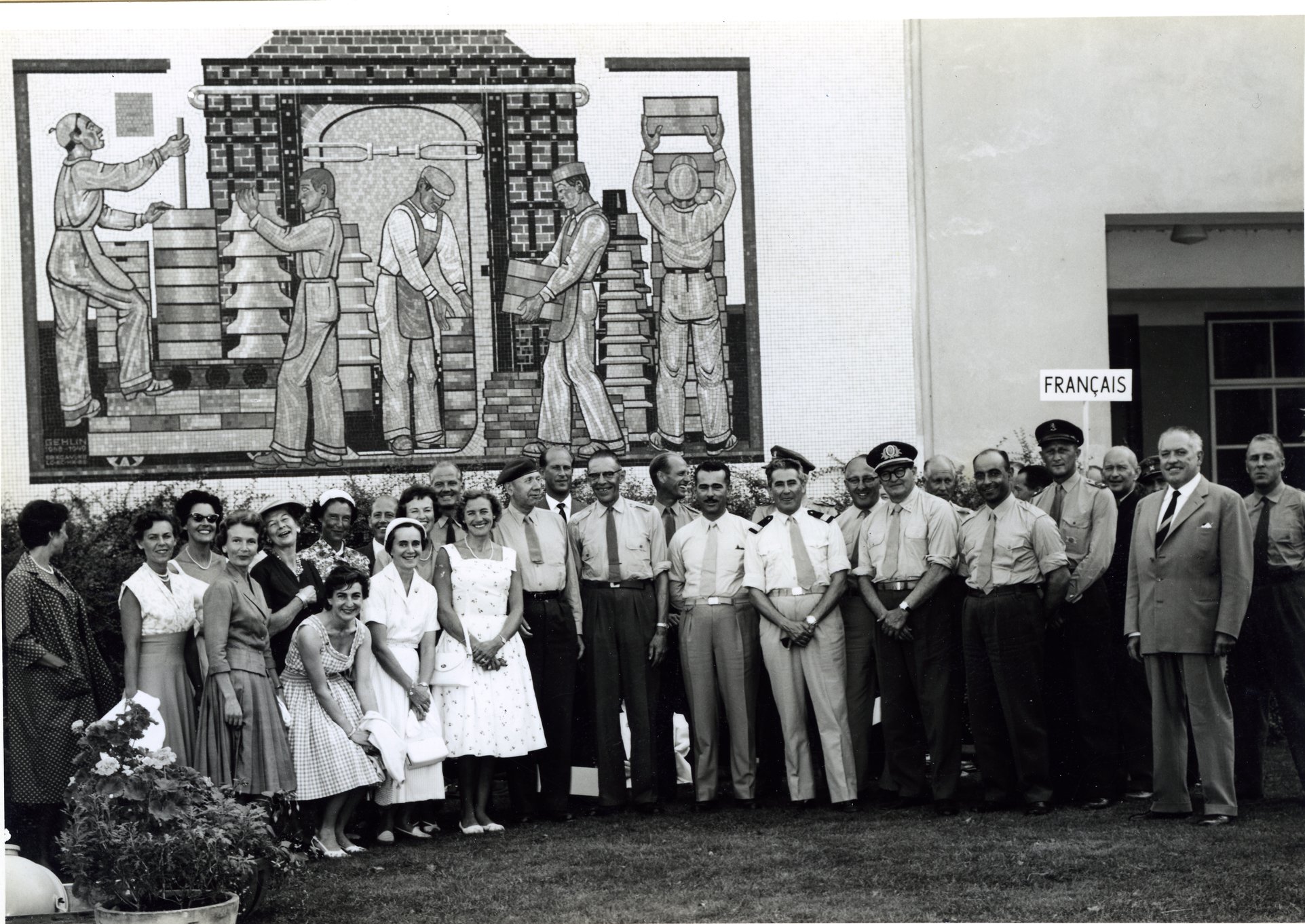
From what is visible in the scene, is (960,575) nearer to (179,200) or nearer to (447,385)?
(447,385)

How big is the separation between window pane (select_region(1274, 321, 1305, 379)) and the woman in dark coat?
35.0 feet

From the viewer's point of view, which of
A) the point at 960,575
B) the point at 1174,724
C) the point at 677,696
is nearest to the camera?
the point at 1174,724

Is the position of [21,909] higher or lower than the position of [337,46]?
lower

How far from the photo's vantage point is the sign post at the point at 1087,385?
10.4m

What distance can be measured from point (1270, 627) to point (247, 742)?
5493 millimetres

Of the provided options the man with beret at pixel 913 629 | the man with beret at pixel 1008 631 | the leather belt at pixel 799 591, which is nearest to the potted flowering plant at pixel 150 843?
the leather belt at pixel 799 591

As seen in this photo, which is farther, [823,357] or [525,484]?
[823,357]

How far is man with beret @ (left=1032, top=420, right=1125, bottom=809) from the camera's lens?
841 cm

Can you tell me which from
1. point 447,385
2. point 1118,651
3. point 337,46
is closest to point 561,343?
point 447,385

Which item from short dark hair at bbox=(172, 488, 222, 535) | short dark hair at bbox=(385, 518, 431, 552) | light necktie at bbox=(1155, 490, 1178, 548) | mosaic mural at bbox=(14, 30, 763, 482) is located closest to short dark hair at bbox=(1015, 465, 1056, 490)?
light necktie at bbox=(1155, 490, 1178, 548)

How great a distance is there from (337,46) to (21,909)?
7.14m

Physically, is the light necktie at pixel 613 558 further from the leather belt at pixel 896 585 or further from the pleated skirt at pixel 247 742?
the pleated skirt at pixel 247 742

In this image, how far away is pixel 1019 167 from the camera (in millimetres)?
12344

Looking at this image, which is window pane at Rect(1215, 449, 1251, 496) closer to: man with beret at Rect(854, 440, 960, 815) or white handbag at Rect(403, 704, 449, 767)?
man with beret at Rect(854, 440, 960, 815)
